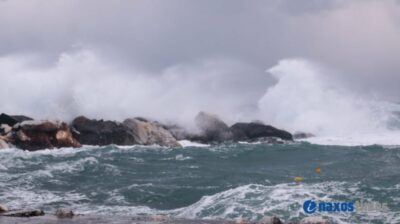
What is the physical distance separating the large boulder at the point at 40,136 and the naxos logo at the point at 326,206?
17966 millimetres

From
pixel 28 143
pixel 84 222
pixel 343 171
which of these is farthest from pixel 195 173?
pixel 28 143

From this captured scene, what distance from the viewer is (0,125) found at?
31188mm

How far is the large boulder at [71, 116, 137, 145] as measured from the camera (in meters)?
32.5

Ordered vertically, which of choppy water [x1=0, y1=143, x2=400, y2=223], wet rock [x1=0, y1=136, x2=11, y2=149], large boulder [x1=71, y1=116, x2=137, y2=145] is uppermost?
large boulder [x1=71, y1=116, x2=137, y2=145]

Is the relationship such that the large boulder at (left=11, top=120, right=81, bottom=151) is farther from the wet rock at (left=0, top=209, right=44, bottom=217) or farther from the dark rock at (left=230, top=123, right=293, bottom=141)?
the wet rock at (left=0, top=209, right=44, bottom=217)

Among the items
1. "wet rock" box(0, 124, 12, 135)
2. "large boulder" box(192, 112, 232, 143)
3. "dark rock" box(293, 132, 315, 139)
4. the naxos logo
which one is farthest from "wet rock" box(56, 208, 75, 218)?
"dark rock" box(293, 132, 315, 139)

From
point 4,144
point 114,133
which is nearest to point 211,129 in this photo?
point 114,133

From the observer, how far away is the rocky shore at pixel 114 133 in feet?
94.2

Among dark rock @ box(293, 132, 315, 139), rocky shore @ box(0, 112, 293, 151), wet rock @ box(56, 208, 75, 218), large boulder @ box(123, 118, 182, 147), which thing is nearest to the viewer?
wet rock @ box(56, 208, 75, 218)

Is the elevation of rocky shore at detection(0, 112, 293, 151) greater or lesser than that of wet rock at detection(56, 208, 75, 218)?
greater

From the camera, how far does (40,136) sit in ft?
94.2

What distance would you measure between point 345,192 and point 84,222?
7436mm

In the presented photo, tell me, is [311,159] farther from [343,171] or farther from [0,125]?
[0,125]

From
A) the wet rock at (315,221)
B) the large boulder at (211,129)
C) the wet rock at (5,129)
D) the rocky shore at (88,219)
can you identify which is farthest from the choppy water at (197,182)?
the large boulder at (211,129)
